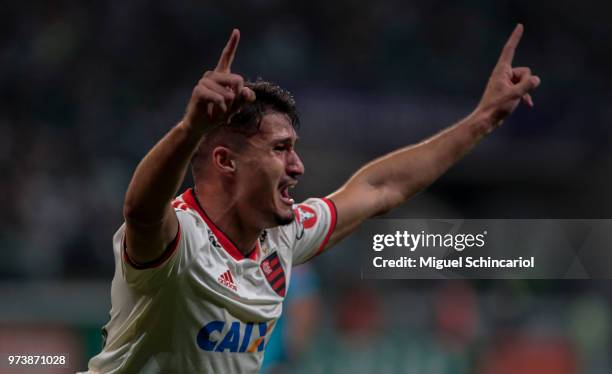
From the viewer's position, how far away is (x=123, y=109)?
12.4 metres

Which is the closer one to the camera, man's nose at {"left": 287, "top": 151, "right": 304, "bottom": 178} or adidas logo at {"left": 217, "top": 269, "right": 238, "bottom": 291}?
adidas logo at {"left": 217, "top": 269, "right": 238, "bottom": 291}

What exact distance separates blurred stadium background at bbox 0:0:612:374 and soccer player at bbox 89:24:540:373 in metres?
3.72

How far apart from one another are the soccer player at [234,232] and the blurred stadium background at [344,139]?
3.72 meters

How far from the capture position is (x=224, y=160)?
377 cm

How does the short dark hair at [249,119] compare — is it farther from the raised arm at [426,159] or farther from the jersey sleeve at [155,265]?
the raised arm at [426,159]

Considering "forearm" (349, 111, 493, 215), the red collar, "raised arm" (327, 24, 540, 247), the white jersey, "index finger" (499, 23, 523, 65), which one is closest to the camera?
the white jersey

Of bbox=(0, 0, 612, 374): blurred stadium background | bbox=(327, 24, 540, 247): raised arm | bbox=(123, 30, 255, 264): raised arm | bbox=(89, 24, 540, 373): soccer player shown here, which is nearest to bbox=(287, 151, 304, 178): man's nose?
bbox=(89, 24, 540, 373): soccer player

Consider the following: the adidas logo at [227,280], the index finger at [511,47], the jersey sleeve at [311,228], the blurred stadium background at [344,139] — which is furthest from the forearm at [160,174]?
the blurred stadium background at [344,139]

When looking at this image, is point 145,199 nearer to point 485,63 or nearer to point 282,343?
point 282,343

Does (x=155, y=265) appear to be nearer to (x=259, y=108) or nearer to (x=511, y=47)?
(x=259, y=108)

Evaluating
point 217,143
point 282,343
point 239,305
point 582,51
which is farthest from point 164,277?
point 582,51

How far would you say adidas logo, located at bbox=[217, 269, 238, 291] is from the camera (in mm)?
3584

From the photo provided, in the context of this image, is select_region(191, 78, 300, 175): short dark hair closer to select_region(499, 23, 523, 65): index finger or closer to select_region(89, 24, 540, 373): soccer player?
select_region(89, 24, 540, 373): soccer player

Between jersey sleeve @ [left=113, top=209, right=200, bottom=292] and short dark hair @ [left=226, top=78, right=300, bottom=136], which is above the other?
short dark hair @ [left=226, top=78, right=300, bottom=136]
